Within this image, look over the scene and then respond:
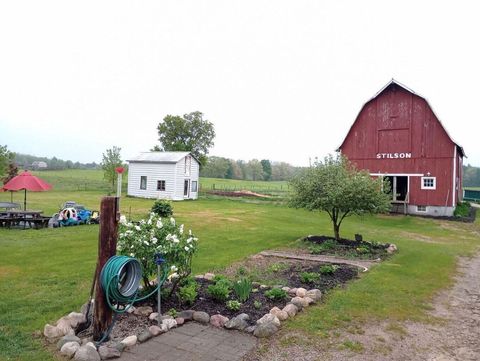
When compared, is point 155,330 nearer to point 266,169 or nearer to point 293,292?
point 293,292

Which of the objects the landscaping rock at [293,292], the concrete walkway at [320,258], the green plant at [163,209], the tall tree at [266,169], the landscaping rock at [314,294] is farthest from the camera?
the tall tree at [266,169]

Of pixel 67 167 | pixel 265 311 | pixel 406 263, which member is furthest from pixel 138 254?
pixel 67 167

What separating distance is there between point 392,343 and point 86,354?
14.2 feet

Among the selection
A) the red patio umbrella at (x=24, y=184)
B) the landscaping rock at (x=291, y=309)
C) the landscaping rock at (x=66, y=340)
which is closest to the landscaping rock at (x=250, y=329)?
the landscaping rock at (x=291, y=309)

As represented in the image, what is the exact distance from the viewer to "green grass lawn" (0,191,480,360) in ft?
20.5

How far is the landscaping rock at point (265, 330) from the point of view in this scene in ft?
18.9

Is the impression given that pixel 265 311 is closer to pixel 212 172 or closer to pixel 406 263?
pixel 406 263

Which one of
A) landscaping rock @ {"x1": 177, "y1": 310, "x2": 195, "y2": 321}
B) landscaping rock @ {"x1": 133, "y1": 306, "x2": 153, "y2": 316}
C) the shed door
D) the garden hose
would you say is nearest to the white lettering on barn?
the shed door

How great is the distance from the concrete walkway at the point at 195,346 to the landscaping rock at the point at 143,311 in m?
0.71

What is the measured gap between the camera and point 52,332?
537 cm

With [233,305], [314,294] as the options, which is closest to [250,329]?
[233,305]

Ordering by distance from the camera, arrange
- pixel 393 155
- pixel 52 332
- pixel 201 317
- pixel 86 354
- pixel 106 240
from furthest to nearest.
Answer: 1. pixel 393 155
2. pixel 201 317
3. pixel 106 240
4. pixel 52 332
5. pixel 86 354

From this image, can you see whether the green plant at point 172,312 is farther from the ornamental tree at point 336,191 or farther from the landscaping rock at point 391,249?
the landscaping rock at point 391,249

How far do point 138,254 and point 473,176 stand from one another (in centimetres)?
10725
